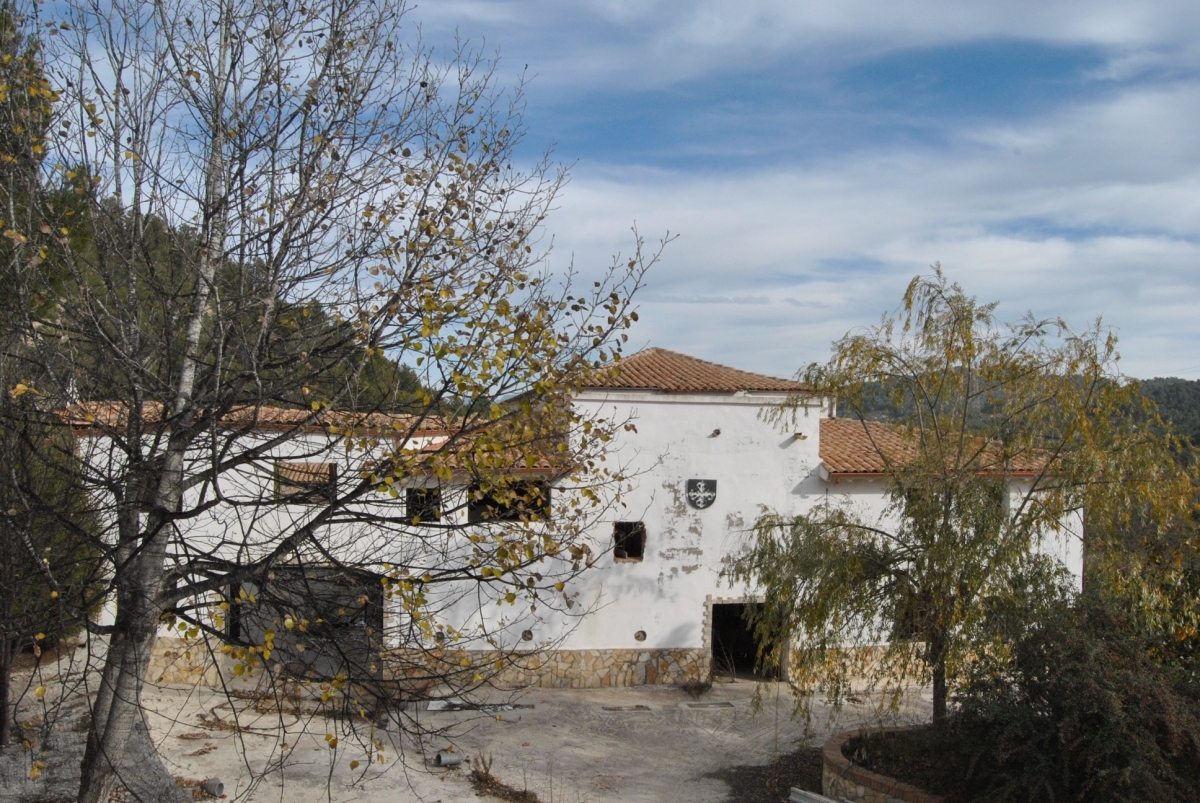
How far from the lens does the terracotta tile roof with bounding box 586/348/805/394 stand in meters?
18.6

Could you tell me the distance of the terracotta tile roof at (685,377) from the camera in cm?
1858

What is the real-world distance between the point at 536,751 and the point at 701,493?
619 centimetres

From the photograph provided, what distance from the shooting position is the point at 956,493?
11.1m

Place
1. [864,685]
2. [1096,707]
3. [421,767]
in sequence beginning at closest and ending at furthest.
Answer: [1096,707] → [421,767] → [864,685]

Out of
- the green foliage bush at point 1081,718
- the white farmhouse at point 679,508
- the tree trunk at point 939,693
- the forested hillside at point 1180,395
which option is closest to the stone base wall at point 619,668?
the white farmhouse at point 679,508

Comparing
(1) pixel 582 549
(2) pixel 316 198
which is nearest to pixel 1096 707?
(1) pixel 582 549

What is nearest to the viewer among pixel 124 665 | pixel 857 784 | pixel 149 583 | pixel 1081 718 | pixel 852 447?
pixel 124 665

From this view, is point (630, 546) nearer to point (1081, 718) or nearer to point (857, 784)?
point (857, 784)

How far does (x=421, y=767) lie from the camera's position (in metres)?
12.9

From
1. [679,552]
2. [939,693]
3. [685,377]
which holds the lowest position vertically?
[939,693]

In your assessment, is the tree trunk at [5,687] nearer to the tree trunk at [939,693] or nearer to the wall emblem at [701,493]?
the tree trunk at [939,693]

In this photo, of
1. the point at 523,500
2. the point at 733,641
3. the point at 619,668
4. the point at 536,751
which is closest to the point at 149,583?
the point at 523,500

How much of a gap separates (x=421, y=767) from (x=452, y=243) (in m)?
8.73

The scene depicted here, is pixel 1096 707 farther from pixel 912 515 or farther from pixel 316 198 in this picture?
pixel 316 198
